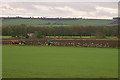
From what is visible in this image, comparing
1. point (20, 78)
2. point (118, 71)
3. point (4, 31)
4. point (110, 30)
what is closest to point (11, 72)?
point (20, 78)

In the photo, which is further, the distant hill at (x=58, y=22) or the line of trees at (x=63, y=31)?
the distant hill at (x=58, y=22)

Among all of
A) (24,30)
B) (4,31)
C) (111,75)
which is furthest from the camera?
(24,30)

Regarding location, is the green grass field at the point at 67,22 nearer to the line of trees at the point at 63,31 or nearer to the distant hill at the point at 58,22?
the distant hill at the point at 58,22

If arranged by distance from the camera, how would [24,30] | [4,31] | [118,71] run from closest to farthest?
[118,71] < [4,31] < [24,30]

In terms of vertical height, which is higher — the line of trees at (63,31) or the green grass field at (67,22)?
the green grass field at (67,22)

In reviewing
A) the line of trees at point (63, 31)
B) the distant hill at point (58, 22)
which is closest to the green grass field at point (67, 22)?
the distant hill at point (58, 22)

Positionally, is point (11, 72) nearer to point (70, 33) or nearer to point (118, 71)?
point (118, 71)

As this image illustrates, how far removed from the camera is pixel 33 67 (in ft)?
44.3

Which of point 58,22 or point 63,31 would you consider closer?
point 63,31

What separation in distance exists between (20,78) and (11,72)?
1.41m

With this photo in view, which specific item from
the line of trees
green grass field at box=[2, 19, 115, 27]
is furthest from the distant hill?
the line of trees

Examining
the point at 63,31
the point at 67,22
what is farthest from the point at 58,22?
the point at 63,31

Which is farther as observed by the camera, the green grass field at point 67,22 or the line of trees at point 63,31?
the green grass field at point 67,22

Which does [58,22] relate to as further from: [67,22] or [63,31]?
[63,31]
